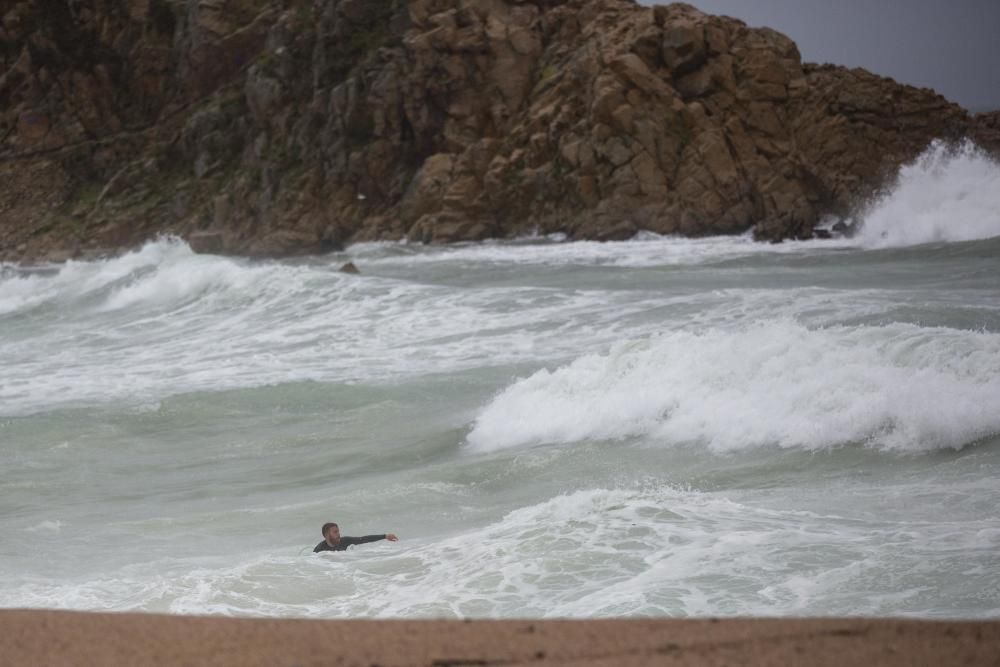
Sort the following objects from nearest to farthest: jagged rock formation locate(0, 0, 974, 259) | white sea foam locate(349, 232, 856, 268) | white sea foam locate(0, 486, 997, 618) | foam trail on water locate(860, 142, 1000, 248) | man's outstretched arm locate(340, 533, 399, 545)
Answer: white sea foam locate(0, 486, 997, 618)
man's outstretched arm locate(340, 533, 399, 545)
white sea foam locate(349, 232, 856, 268)
foam trail on water locate(860, 142, 1000, 248)
jagged rock formation locate(0, 0, 974, 259)

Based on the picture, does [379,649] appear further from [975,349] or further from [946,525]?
[975,349]

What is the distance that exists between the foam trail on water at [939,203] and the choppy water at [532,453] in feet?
19.2

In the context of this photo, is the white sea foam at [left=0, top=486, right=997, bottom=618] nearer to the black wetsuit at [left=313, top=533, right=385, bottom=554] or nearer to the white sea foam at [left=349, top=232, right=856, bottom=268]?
the black wetsuit at [left=313, top=533, right=385, bottom=554]

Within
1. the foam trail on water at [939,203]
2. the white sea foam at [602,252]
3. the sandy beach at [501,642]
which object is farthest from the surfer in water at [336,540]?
the foam trail on water at [939,203]

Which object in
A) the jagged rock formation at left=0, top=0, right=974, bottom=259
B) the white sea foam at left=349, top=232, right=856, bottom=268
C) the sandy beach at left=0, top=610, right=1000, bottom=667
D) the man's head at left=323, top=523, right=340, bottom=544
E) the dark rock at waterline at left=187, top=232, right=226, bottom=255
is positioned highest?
the jagged rock formation at left=0, top=0, right=974, bottom=259

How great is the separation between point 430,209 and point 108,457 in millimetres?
25902

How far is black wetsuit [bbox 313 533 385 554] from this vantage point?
25.6 feet

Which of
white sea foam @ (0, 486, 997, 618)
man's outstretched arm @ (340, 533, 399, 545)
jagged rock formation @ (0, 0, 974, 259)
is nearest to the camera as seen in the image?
white sea foam @ (0, 486, 997, 618)

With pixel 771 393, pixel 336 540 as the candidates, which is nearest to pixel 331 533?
pixel 336 540

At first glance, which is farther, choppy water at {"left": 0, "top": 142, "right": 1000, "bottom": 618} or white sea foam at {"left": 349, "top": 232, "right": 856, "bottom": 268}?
white sea foam at {"left": 349, "top": 232, "right": 856, "bottom": 268}

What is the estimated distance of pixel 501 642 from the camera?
2.34 meters

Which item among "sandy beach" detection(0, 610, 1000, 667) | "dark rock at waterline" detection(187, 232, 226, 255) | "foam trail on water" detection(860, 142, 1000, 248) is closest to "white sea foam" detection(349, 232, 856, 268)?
"foam trail on water" detection(860, 142, 1000, 248)

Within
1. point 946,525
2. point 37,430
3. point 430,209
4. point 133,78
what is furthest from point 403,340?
point 133,78

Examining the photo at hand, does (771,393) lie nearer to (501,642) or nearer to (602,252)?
(501,642)
